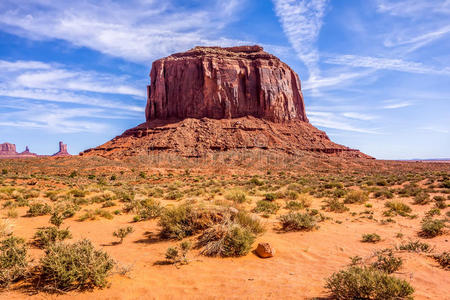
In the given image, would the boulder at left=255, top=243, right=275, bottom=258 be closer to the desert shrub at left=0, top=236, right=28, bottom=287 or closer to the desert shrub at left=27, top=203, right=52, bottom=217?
the desert shrub at left=0, top=236, right=28, bottom=287

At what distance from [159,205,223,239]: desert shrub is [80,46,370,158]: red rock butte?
4671 cm

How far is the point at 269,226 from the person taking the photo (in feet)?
27.9

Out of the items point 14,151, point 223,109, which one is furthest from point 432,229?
point 14,151

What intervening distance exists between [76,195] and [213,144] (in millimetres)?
42715

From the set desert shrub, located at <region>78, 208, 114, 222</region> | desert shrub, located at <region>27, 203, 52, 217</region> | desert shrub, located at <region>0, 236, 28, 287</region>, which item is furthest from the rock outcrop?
desert shrub, located at <region>0, 236, 28, 287</region>

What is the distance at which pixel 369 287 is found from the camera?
3.50 metres

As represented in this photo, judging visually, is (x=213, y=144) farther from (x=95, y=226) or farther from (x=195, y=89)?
(x=95, y=226)

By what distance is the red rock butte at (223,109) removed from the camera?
58344mm

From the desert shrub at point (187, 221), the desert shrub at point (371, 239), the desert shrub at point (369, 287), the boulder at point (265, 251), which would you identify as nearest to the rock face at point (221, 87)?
the desert shrub at point (187, 221)

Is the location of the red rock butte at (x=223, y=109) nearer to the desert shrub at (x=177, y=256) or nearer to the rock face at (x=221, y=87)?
the rock face at (x=221, y=87)

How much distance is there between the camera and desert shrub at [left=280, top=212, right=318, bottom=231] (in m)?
8.11

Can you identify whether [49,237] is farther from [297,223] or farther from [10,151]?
[10,151]

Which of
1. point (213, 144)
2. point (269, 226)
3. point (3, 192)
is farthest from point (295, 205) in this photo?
point (213, 144)

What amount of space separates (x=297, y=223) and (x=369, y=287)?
183 inches
